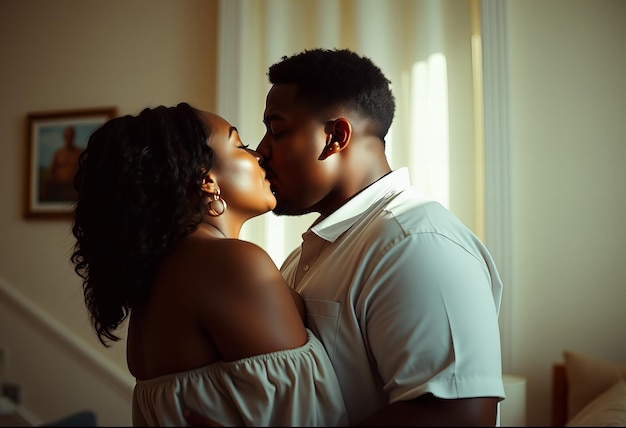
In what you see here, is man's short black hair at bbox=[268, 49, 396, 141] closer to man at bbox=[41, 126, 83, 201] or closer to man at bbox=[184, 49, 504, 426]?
man at bbox=[184, 49, 504, 426]

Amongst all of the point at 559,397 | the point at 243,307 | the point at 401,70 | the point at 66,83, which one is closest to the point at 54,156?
the point at 66,83

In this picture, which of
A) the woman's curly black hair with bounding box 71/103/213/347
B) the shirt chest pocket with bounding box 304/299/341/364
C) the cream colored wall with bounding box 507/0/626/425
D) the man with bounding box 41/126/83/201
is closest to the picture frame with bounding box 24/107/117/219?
the man with bounding box 41/126/83/201

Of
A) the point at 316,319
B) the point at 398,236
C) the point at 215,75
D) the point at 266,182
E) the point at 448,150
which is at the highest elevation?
the point at 215,75

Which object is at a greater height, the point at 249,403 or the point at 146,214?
the point at 146,214

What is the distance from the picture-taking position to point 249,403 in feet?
3.93

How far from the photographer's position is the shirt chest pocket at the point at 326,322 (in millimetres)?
1328

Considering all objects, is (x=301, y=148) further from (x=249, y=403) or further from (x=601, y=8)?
(x=601, y=8)

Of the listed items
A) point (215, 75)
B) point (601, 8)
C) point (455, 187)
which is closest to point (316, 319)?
Answer: point (455, 187)

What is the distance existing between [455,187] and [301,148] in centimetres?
166

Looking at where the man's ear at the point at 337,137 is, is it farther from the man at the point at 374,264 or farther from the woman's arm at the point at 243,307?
the woman's arm at the point at 243,307

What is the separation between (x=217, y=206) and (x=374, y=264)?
1.16 feet

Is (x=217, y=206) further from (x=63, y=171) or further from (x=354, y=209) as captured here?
(x=63, y=171)

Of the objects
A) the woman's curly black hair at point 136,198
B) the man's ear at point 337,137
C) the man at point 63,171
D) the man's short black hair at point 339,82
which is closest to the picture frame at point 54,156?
the man at point 63,171

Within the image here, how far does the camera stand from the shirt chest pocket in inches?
52.3
